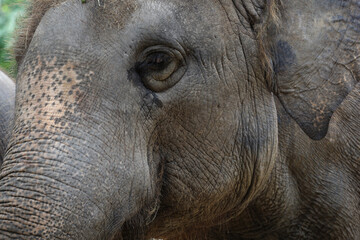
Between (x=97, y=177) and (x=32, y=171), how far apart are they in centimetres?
23

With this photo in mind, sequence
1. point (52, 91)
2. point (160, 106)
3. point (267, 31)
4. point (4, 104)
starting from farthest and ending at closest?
point (4, 104) < point (267, 31) < point (160, 106) < point (52, 91)

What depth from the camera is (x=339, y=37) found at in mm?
3277

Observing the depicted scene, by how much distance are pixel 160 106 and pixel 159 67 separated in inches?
6.1

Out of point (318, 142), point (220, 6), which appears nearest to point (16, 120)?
point (220, 6)

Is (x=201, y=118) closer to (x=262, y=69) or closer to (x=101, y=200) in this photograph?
(x=262, y=69)

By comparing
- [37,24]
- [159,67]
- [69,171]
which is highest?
[37,24]

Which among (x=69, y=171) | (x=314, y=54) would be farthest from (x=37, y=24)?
(x=314, y=54)

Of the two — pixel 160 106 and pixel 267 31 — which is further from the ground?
pixel 267 31

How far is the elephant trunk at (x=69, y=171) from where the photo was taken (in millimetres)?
2607

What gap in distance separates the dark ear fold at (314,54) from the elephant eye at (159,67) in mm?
453

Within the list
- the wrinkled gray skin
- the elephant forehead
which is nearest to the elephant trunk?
the elephant forehead

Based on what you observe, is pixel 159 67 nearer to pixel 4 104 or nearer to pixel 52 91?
pixel 52 91

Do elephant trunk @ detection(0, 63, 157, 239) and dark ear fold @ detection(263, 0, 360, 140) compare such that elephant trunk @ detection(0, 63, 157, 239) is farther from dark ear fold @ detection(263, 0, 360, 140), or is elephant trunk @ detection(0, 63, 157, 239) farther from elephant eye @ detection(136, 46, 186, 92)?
dark ear fold @ detection(263, 0, 360, 140)

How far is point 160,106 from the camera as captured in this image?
9.93 ft
